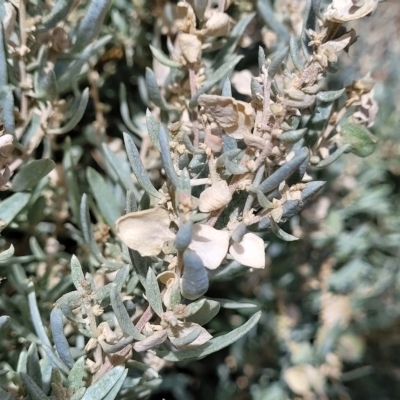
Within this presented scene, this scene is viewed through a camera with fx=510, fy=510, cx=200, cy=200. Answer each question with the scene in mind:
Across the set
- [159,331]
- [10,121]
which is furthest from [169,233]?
[10,121]

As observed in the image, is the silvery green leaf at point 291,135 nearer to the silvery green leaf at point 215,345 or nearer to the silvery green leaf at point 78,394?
the silvery green leaf at point 215,345

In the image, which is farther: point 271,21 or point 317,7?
point 271,21

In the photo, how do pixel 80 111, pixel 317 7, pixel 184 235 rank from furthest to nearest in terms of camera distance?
pixel 80 111
pixel 317 7
pixel 184 235

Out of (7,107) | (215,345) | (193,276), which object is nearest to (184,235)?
(193,276)

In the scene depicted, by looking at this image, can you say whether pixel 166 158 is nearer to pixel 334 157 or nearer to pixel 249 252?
pixel 249 252

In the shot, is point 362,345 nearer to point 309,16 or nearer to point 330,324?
point 330,324

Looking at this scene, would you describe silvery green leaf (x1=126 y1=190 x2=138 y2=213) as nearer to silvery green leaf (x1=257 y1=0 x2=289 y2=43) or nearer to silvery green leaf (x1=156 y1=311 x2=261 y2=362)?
silvery green leaf (x1=156 y1=311 x2=261 y2=362)
